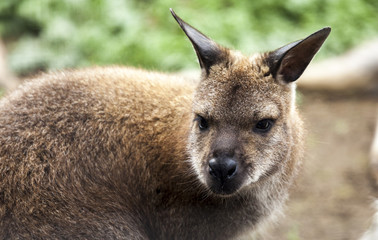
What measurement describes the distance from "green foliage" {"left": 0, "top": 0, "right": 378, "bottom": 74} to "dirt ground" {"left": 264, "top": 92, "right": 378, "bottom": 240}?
1377mm

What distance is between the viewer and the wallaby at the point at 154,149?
4.52 metres

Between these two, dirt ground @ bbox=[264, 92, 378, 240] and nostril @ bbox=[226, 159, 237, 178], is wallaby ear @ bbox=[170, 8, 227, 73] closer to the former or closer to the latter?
nostril @ bbox=[226, 159, 237, 178]

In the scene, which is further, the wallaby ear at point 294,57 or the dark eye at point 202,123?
the dark eye at point 202,123

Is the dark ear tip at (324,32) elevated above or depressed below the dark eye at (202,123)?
above

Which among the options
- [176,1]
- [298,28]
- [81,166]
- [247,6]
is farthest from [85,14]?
[81,166]

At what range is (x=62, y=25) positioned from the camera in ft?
35.7

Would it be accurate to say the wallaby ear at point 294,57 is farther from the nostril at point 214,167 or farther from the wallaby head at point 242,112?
the nostril at point 214,167

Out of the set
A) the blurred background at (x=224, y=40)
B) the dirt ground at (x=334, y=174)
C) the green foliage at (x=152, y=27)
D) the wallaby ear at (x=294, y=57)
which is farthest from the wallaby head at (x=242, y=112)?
the green foliage at (x=152, y=27)

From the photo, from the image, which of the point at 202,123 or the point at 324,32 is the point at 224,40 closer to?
the point at 202,123

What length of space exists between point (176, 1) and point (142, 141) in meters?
6.87

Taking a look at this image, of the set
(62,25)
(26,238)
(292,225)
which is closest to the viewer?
(26,238)

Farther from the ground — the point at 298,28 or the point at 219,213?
the point at 298,28

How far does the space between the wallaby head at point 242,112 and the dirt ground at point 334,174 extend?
Answer: 5.04 ft

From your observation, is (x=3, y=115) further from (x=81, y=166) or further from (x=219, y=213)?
(x=219, y=213)
